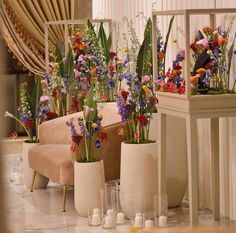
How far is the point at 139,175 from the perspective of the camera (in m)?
4.30

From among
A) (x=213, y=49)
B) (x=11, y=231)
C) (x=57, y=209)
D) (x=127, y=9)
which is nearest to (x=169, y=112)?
(x=213, y=49)

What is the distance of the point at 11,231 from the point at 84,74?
5.16 meters

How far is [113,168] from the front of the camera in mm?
4789

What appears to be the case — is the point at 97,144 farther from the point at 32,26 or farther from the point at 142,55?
the point at 32,26

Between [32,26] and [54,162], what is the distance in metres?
3.31

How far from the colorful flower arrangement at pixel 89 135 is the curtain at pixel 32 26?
3.23m

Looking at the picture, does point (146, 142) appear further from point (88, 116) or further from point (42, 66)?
point (42, 66)

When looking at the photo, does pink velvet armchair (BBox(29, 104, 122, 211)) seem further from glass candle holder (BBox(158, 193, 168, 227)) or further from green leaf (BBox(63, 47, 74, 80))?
glass candle holder (BBox(158, 193, 168, 227))

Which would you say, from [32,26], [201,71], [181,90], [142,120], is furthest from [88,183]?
[32,26]

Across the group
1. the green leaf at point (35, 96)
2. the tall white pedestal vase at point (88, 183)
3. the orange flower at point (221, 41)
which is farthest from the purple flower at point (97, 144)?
the green leaf at point (35, 96)

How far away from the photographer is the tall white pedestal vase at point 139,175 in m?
4.27

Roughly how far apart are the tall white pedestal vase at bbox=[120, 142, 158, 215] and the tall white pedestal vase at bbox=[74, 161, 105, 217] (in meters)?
0.17

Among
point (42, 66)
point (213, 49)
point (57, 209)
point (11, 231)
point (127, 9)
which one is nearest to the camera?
point (11, 231)

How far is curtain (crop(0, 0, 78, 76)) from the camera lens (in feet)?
24.5
